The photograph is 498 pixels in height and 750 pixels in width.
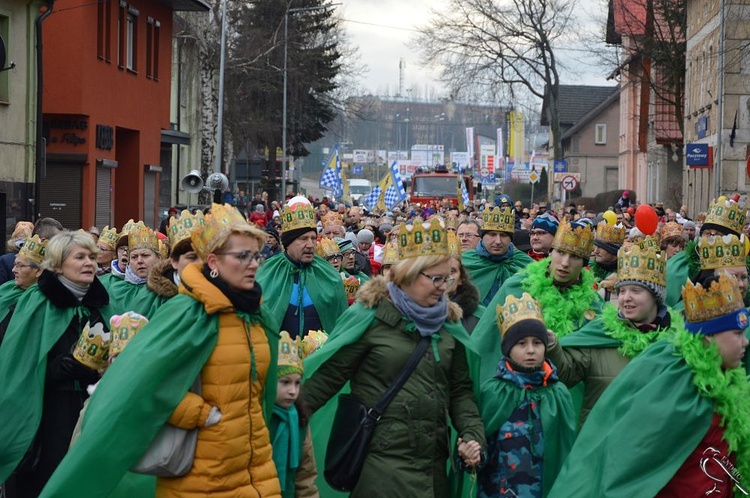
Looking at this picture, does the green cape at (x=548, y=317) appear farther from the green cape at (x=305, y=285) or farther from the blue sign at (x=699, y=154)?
the blue sign at (x=699, y=154)

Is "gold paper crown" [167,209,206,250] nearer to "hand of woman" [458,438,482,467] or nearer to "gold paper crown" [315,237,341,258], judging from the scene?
"hand of woman" [458,438,482,467]

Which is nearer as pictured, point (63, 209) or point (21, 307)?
point (21, 307)

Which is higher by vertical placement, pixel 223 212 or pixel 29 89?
pixel 29 89

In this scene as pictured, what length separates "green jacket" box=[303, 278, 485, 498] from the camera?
6.35 metres

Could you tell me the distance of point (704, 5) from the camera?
45375 millimetres

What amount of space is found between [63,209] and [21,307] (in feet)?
80.2

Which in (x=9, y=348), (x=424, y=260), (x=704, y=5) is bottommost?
(x=9, y=348)

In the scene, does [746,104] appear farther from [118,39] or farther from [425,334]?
[425,334]

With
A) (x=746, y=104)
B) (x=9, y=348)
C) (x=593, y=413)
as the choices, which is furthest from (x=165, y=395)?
(x=746, y=104)

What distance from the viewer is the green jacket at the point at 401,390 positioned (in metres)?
6.35

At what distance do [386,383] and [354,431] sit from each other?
27cm

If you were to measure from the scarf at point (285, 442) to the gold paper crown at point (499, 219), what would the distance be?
178 inches

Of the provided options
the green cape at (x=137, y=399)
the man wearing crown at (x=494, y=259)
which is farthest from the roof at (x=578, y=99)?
the green cape at (x=137, y=399)

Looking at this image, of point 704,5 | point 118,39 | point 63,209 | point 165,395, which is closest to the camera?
point 165,395
